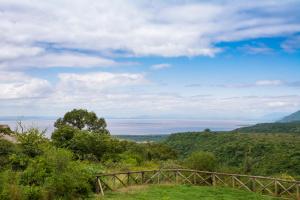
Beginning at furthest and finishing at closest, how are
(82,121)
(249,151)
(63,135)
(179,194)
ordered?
(249,151), (82,121), (63,135), (179,194)

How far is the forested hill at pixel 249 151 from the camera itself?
40844mm

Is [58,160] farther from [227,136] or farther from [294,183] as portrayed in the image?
[227,136]

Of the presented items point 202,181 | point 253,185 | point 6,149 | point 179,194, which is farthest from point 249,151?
point 179,194

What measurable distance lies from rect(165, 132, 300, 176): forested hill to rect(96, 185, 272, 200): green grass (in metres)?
12.0

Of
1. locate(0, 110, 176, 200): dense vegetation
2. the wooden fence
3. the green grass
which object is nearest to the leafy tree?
locate(0, 110, 176, 200): dense vegetation

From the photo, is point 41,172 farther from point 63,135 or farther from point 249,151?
point 249,151

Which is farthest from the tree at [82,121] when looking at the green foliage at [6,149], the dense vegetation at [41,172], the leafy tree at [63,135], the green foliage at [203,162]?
the green foliage at [203,162]

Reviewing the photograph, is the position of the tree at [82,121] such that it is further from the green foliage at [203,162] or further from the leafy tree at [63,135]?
the green foliage at [203,162]

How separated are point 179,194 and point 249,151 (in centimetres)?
3818

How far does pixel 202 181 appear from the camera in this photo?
21.4 metres

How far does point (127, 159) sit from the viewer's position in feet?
122

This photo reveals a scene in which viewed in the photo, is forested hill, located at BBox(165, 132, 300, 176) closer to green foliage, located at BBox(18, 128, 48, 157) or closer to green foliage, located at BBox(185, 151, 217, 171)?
green foliage, located at BBox(185, 151, 217, 171)

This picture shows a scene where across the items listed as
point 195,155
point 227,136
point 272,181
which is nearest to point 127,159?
point 195,155

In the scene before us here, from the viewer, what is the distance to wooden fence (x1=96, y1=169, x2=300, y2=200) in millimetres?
17711
